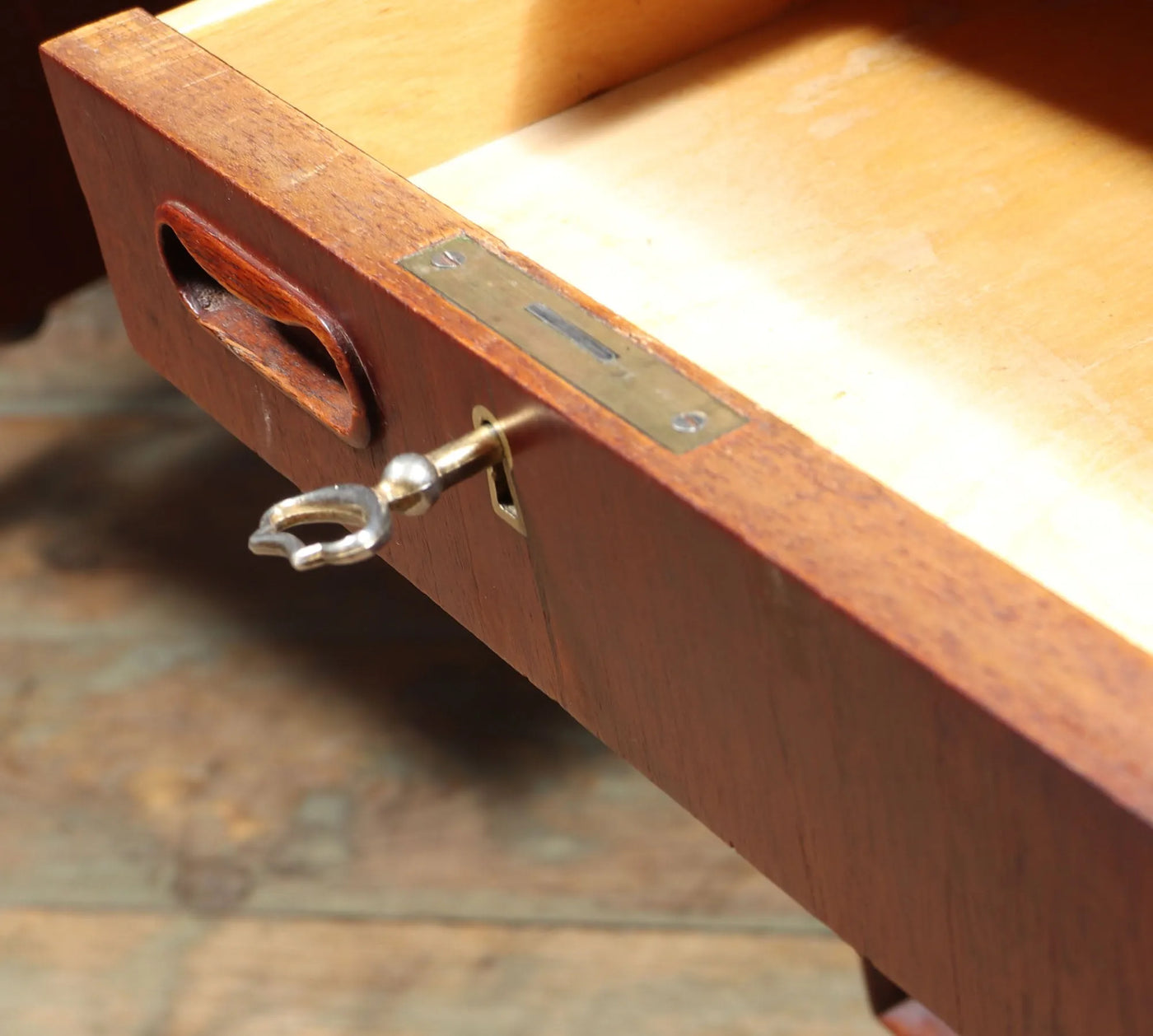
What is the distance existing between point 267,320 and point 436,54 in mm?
144

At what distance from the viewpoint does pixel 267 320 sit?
1.99 ft

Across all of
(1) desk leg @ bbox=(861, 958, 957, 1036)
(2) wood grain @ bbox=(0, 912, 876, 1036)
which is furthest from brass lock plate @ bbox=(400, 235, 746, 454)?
(2) wood grain @ bbox=(0, 912, 876, 1036)

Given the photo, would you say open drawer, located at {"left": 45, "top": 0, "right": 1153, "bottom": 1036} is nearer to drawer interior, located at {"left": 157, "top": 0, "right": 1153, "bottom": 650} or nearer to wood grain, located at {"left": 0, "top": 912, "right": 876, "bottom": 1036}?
drawer interior, located at {"left": 157, "top": 0, "right": 1153, "bottom": 650}

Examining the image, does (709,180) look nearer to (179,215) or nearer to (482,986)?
(179,215)

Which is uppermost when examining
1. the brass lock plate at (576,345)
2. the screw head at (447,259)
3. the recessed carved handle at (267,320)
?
the screw head at (447,259)

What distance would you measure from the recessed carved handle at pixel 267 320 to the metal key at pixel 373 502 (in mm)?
70

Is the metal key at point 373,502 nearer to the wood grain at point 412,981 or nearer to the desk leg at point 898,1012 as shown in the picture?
the desk leg at point 898,1012

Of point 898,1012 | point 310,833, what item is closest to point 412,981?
point 310,833

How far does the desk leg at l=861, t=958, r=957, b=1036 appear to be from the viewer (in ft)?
2.64

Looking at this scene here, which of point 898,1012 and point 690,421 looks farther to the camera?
point 898,1012

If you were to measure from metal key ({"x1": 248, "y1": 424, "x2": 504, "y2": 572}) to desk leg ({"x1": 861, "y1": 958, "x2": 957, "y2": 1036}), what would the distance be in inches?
17.0

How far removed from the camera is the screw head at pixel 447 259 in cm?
48

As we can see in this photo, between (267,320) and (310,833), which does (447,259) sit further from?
(310,833)

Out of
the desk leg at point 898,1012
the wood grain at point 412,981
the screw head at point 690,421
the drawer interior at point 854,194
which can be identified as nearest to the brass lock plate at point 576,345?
the screw head at point 690,421
